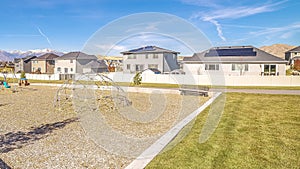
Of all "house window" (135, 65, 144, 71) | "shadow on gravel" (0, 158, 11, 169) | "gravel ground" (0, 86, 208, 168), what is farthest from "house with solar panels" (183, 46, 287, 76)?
"shadow on gravel" (0, 158, 11, 169)

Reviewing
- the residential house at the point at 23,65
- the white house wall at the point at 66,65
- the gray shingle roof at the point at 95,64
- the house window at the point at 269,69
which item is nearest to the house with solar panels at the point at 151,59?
the gray shingle roof at the point at 95,64

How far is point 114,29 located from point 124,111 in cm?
407

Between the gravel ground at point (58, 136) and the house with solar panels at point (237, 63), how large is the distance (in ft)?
74.1

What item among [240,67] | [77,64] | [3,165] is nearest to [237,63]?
[240,67]

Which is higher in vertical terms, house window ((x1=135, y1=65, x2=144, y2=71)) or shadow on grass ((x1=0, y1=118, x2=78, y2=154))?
house window ((x1=135, y1=65, x2=144, y2=71))

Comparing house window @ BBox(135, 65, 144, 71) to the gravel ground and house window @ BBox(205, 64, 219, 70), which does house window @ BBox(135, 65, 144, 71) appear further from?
the gravel ground

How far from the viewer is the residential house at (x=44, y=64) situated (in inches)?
2224

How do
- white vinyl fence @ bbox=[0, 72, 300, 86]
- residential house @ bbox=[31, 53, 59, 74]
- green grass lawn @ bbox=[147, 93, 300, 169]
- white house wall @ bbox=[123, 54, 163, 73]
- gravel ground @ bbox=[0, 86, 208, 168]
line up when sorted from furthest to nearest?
1. residential house @ bbox=[31, 53, 59, 74]
2. white house wall @ bbox=[123, 54, 163, 73]
3. white vinyl fence @ bbox=[0, 72, 300, 86]
4. gravel ground @ bbox=[0, 86, 208, 168]
5. green grass lawn @ bbox=[147, 93, 300, 169]

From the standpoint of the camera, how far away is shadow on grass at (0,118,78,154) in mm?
6008

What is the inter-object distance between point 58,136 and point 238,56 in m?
30.5

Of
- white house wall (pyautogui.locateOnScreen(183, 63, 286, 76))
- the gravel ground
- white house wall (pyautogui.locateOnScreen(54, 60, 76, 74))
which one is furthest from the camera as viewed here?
white house wall (pyautogui.locateOnScreen(54, 60, 76, 74))

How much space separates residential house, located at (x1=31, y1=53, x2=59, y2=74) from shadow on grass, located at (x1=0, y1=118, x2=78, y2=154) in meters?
53.4

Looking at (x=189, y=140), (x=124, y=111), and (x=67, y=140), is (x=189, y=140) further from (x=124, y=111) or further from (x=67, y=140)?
(x=124, y=111)

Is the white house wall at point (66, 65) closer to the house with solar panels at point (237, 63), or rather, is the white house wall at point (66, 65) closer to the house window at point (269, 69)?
the house with solar panels at point (237, 63)
